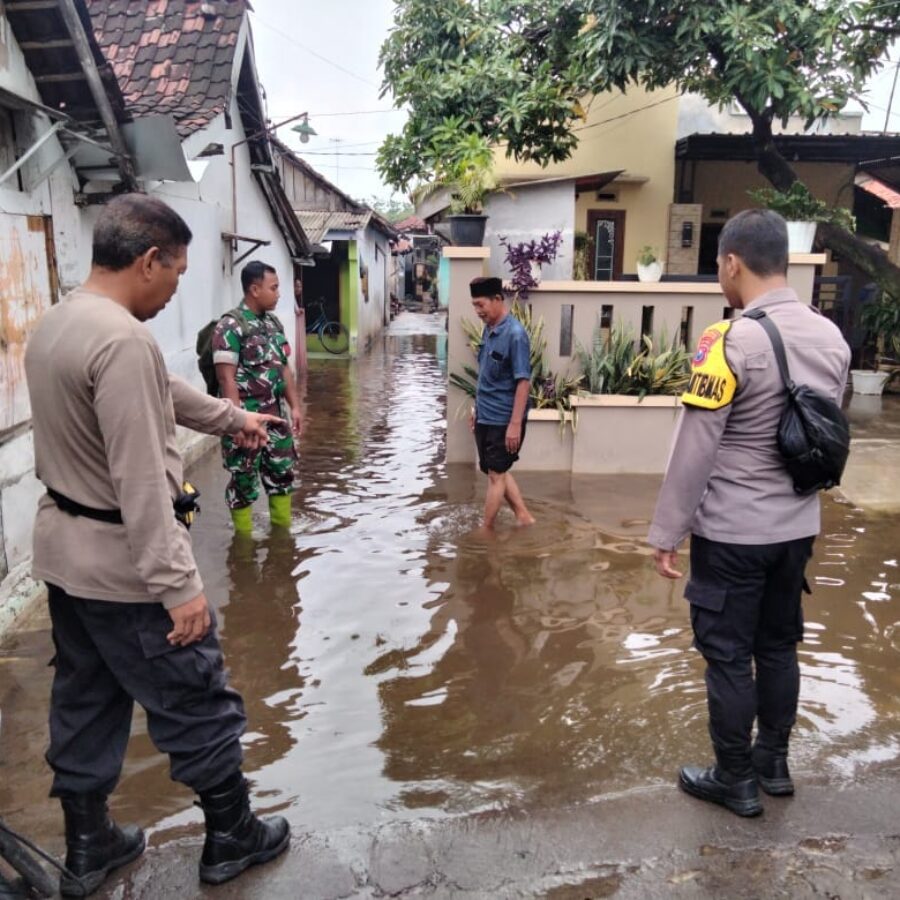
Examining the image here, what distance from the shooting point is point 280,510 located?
5746mm

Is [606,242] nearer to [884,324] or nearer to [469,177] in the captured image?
[884,324]

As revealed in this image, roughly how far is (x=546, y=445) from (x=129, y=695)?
5505 millimetres

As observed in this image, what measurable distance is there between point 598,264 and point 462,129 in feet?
18.4

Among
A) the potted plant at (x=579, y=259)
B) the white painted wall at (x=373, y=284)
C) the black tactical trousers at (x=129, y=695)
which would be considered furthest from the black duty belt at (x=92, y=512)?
the white painted wall at (x=373, y=284)

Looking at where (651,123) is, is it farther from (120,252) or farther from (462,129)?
(120,252)

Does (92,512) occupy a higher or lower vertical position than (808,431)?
lower

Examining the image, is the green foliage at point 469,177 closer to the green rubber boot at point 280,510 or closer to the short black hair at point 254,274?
the short black hair at point 254,274

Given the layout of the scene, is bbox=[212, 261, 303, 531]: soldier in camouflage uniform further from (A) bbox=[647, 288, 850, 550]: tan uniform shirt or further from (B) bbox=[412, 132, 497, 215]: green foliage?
(A) bbox=[647, 288, 850, 550]: tan uniform shirt

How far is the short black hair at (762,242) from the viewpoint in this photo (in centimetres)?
263

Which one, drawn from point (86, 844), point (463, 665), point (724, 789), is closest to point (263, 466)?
point (463, 665)

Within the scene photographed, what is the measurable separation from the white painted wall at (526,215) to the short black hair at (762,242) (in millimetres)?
5500

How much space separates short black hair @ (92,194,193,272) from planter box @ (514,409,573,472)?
545 centimetres

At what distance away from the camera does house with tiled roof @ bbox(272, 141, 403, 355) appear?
19109mm

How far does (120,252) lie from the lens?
220cm
